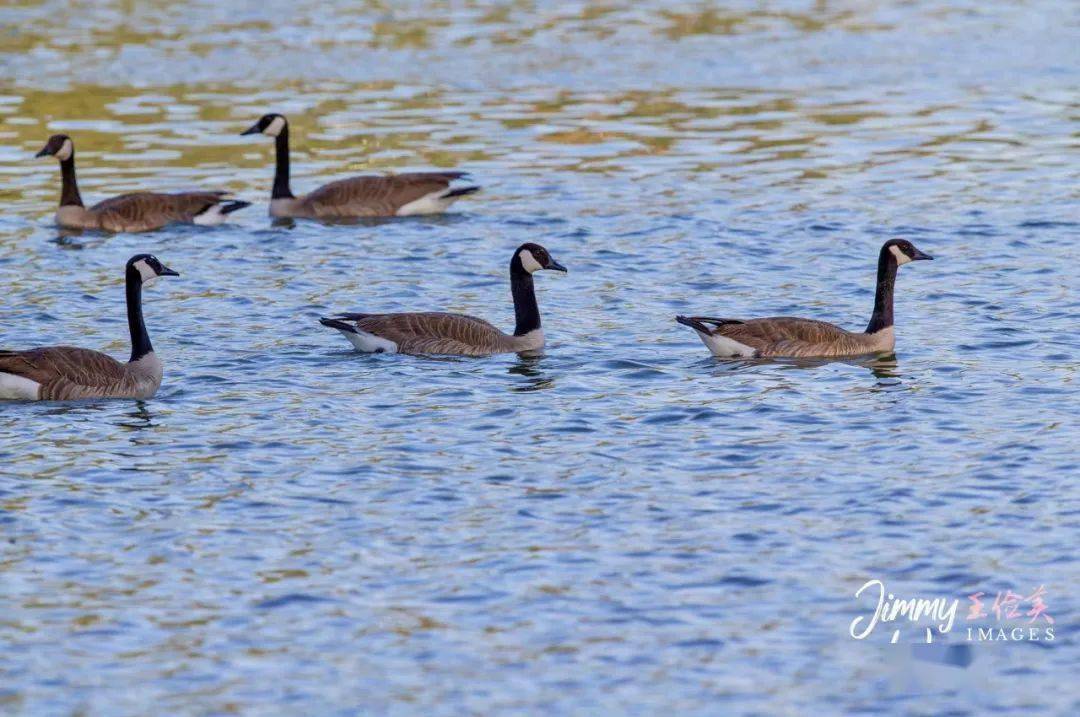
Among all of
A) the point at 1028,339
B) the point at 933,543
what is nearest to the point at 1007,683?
the point at 933,543

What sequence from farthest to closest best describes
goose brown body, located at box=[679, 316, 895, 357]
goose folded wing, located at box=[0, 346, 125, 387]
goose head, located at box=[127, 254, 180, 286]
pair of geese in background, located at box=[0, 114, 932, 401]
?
1. goose brown body, located at box=[679, 316, 895, 357]
2. goose head, located at box=[127, 254, 180, 286]
3. pair of geese in background, located at box=[0, 114, 932, 401]
4. goose folded wing, located at box=[0, 346, 125, 387]

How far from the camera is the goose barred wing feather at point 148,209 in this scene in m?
23.8

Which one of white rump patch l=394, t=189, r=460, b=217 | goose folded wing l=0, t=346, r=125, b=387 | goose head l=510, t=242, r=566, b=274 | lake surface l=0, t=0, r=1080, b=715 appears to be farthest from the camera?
white rump patch l=394, t=189, r=460, b=217

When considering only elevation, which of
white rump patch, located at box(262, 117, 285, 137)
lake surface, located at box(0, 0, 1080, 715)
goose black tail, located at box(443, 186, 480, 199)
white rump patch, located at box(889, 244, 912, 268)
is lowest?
lake surface, located at box(0, 0, 1080, 715)

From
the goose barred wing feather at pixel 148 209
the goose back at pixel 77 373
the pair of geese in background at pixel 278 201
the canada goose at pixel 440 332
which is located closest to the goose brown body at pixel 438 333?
the canada goose at pixel 440 332

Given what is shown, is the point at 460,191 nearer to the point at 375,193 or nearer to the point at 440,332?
the point at 375,193

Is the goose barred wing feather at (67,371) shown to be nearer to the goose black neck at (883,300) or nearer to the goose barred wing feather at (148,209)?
the goose black neck at (883,300)

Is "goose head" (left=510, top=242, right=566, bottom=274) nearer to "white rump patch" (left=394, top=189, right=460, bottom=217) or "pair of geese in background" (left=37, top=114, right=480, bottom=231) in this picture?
"pair of geese in background" (left=37, top=114, right=480, bottom=231)

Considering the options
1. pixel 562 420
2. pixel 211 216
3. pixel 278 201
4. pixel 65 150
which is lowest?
pixel 562 420

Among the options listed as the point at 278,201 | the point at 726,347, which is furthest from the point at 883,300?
the point at 278,201

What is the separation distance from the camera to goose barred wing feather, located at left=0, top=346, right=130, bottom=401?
1556cm

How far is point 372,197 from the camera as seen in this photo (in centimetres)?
2459

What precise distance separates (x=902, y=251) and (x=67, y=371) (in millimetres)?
8244

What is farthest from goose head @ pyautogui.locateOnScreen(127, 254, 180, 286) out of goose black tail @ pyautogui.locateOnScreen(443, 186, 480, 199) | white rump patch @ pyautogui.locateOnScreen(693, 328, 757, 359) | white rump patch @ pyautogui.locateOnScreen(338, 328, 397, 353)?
goose black tail @ pyautogui.locateOnScreen(443, 186, 480, 199)
